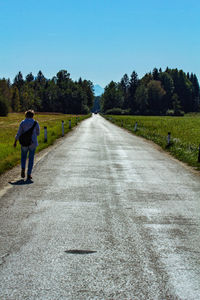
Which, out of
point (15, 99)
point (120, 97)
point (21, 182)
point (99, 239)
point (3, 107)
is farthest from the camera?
point (120, 97)

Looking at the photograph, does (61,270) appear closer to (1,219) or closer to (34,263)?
(34,263)

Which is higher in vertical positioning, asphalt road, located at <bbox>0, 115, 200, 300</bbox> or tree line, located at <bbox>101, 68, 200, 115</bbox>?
tree line, located at <bbox>101, 68, 200, 115</bbox>

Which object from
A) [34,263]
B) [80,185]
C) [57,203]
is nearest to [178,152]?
[80,185]

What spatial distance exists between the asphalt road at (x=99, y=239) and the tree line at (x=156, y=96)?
12135 cm

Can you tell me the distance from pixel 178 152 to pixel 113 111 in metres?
114

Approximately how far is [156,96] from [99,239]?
5063 inches

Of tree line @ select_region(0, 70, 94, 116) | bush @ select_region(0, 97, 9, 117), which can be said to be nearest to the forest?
tree line @ select_region(0, 70, 94, 116)

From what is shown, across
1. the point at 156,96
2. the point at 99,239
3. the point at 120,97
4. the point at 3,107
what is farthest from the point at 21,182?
the point at 120,97

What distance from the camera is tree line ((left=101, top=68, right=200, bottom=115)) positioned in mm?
128500

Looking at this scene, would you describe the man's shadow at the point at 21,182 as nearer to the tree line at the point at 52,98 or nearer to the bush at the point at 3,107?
the bush at the point at 3,107

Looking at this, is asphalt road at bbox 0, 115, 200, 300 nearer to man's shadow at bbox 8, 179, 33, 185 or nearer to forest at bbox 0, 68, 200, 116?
man's shadow at bbox 8, 179, 33, 185

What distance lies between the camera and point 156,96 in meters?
129

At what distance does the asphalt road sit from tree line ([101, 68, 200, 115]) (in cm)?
12135

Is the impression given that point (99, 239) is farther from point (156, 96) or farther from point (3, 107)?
point (156, 96)
